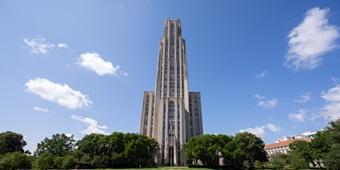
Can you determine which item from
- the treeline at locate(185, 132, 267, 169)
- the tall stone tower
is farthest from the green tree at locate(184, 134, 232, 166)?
the tall stone tower

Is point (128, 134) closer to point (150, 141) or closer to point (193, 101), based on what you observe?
point (150, 141)

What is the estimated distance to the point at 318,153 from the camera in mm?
65375

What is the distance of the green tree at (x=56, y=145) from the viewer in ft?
263

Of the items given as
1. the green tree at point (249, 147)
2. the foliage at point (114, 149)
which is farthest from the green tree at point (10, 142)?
the green tree at point (249, 147)

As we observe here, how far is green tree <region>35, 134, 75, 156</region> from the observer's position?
80188 millimetres

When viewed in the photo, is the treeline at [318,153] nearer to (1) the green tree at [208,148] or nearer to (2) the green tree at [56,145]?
(1) the green tree at [208,148]

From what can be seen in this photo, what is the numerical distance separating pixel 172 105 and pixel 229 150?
123ft

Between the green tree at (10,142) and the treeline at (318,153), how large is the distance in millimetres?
81201

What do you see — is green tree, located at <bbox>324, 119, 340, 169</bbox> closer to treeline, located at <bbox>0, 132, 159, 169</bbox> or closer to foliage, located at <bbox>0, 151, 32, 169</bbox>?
treeline, located at <bbox>0, 132, 159, 169</bbox>

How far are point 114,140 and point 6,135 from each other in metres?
41.4

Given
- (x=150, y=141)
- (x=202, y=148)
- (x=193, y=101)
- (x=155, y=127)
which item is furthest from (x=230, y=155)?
(x=193, y=101)

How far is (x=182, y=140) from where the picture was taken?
310 feet

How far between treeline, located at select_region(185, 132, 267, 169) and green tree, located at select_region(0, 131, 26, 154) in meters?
60.0

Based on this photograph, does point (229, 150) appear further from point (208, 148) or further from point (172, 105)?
point (172, 105)
